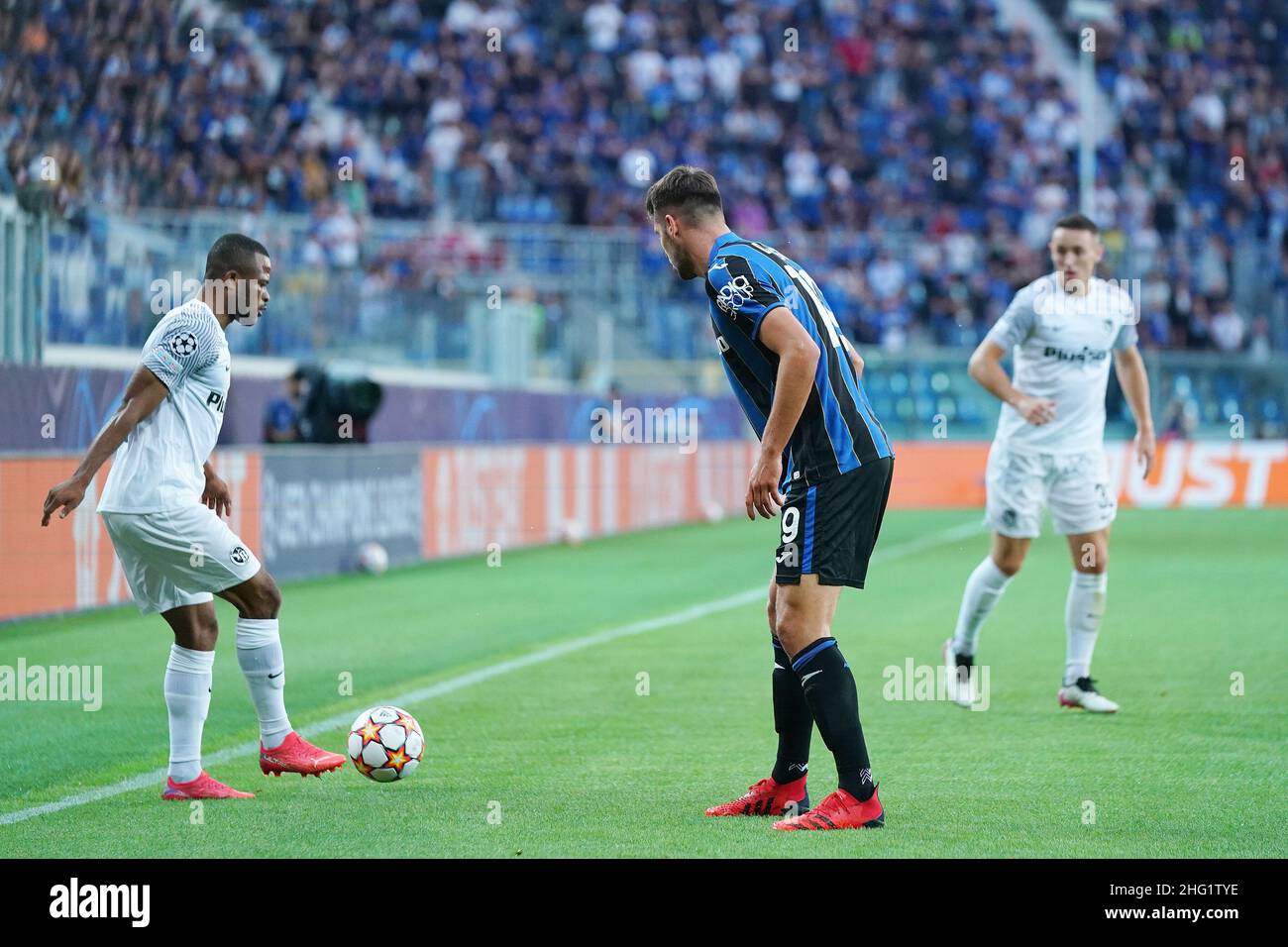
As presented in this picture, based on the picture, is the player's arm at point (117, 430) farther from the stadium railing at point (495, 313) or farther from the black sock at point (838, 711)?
the stadium railing at point (495, 313)

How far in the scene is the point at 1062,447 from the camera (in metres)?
9.05

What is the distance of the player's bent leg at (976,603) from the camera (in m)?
9.02

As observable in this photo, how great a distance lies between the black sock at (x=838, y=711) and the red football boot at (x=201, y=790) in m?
2.09

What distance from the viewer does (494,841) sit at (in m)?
5.69

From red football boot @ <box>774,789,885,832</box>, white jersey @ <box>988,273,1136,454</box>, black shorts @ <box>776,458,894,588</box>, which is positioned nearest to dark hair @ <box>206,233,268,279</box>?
black shorts @ <box>776,458,894,588</box>

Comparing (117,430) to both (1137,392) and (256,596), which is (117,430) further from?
(1137,392)

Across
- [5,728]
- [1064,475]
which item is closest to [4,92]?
[5,728]

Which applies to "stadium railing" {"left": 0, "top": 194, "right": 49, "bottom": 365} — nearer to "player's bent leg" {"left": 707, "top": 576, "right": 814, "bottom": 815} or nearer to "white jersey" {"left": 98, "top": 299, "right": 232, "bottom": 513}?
"white jersey" {"left": 98, "top": 299, "right": 232, "bottom": 513}

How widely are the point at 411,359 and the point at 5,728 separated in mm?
13461

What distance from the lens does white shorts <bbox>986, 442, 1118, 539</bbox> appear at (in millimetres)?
8977

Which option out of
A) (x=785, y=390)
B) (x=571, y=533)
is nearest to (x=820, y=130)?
(x=571, y=533)

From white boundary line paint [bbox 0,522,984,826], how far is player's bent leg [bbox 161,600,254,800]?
32 cm

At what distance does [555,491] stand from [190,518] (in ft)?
49.5
